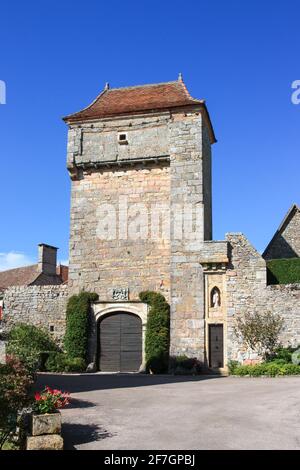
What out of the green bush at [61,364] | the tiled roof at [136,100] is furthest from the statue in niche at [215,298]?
the tiled roof at [136,100]

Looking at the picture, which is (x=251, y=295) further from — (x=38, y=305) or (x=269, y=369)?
(x=38, y=305)

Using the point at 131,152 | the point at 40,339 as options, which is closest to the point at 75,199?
the point at 131,152

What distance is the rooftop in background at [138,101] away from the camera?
75.8 feet

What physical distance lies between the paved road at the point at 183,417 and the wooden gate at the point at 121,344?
7.33 m

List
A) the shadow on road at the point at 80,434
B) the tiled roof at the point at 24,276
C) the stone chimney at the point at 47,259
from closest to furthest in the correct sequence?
the shadow on road at the point at 80,434 → the tiled roof at the point at 24,276 → the stone chimney at the point at 47,259

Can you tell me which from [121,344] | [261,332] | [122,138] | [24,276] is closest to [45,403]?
[261,332]

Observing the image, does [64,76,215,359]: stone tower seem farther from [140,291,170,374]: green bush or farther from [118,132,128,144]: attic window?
[140,291,170,374]: green bush

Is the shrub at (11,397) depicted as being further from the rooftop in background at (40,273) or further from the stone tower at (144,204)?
the rooftop in background at (40,273)

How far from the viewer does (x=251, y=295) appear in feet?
69.6

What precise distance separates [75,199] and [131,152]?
3232mm

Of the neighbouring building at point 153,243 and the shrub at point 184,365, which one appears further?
the neighbouring building at point 153,243

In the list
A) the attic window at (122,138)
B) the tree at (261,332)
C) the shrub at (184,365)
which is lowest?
the shrub at (184,365)

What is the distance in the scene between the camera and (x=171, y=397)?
40.0 feet

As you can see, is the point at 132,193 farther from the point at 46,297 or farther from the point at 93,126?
the point at 46,297
